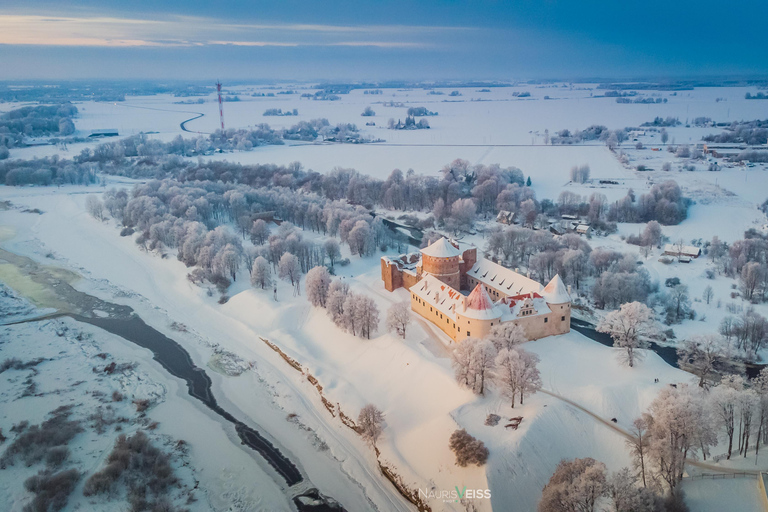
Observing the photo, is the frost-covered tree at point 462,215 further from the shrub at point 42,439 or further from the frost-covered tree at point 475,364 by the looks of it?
the shrub at point 42,439

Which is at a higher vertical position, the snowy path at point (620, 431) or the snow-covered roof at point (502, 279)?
the snow-covered roof at point (502, 279)

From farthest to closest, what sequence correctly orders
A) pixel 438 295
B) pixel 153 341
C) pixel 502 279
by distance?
pixel 153 341, pixel 502 279, pixel 438 295

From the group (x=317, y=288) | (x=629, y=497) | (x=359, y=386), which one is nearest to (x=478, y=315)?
(x=359, y=386)

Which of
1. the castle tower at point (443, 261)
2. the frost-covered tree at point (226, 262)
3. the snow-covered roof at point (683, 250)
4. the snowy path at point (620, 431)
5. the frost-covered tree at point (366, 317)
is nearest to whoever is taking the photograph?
the snowy path at point (620, 431)

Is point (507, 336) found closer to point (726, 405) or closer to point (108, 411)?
point (726, 405)

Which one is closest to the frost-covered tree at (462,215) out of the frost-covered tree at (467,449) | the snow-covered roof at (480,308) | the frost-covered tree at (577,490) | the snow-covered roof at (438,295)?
the snow-covered roof at (438,295)

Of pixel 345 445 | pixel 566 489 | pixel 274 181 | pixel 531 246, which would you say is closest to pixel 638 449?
pixel 566 489
